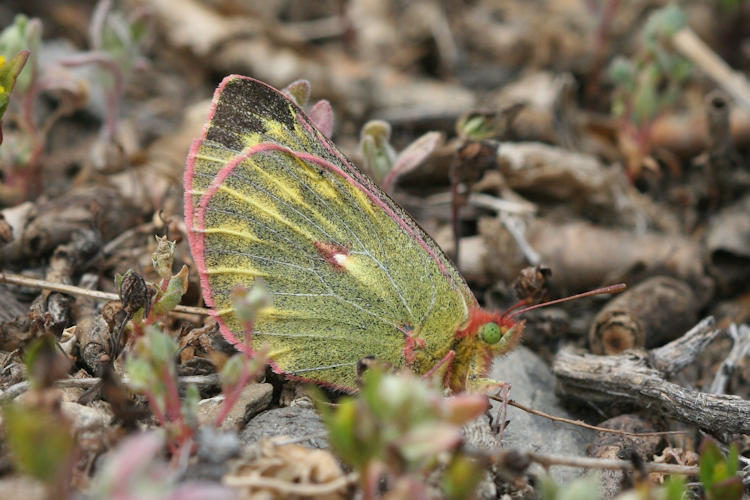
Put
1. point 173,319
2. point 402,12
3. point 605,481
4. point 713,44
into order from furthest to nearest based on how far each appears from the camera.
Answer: point 402,12 < point 713,44 < point 173,319 < point 605,481

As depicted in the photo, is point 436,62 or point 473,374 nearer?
point 473,374

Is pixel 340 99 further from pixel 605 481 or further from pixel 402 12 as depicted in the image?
pixel 605 481

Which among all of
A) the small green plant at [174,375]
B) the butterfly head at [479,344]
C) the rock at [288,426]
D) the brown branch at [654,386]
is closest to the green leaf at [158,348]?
the small green plant at [174,375]

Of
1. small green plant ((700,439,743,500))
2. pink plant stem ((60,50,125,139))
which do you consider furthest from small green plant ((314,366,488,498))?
pink plant stem ((60,50,125,139))

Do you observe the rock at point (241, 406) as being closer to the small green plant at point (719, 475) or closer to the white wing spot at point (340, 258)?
the white wing spot at point (340, 258)

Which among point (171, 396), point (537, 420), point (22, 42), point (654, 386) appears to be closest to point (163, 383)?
point (171, 396)

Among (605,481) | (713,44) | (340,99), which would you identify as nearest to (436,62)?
(340,99)
